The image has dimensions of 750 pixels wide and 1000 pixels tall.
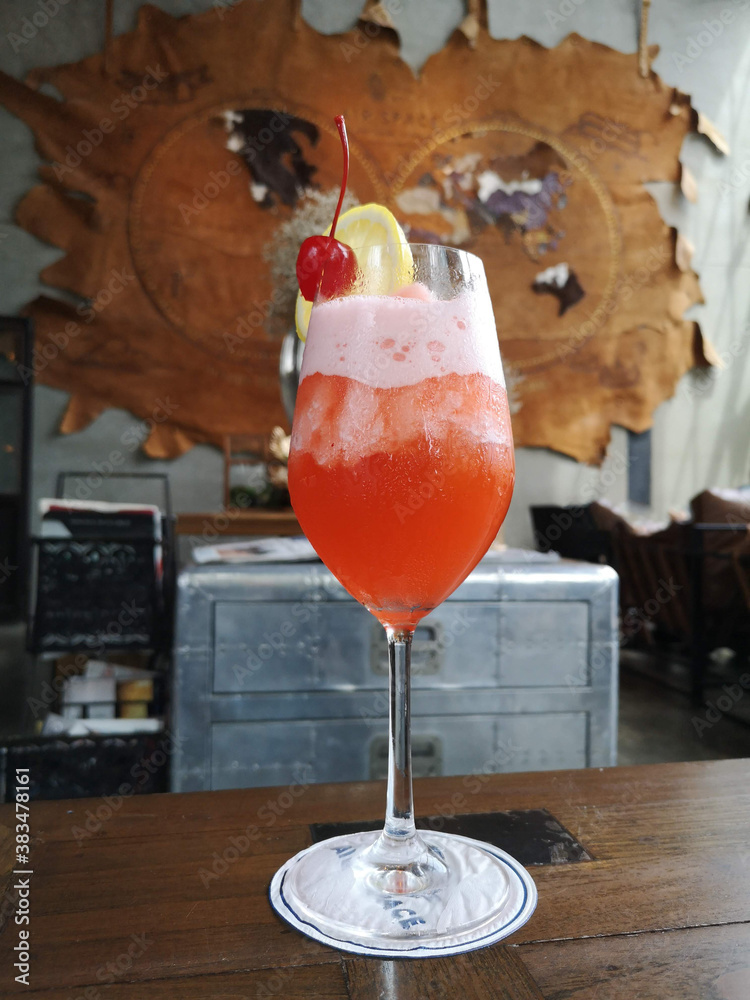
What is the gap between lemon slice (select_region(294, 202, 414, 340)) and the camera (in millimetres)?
443

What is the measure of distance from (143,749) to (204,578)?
20.1 inches

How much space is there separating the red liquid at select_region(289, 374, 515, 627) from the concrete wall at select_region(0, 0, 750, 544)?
145 inches

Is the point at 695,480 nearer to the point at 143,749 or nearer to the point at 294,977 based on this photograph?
the point at 143,749

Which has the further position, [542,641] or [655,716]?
[655,716]

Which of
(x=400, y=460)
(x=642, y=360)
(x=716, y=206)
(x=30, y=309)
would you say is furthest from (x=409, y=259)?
(x=716, y=206)

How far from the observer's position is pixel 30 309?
3.82 meters

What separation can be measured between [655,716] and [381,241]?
2.99 meters
